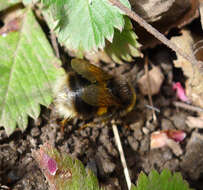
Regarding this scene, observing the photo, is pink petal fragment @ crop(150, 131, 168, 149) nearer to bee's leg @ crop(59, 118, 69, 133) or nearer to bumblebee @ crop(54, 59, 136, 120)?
bumblebee @ crop(54, 59, 136, 120)

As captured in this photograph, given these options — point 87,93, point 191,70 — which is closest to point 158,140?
point 191,70

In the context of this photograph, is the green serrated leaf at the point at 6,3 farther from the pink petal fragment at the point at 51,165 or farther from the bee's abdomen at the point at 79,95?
the pink petal fragment at the point at 51,165

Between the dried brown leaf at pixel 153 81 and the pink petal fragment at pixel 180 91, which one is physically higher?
the dried brown leaf at pixel 153 81

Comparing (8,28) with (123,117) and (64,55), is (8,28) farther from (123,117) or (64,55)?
(123,117)

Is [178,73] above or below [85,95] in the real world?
below

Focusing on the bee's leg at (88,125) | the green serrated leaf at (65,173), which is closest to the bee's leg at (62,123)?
the bee's leg at (88,125)

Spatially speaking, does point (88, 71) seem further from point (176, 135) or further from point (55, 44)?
point (176, 135)

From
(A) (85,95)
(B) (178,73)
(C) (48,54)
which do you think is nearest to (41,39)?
(C) (48,54)

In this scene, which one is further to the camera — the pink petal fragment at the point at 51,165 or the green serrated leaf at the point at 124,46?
the green serrated leaf at the point at 124,46
